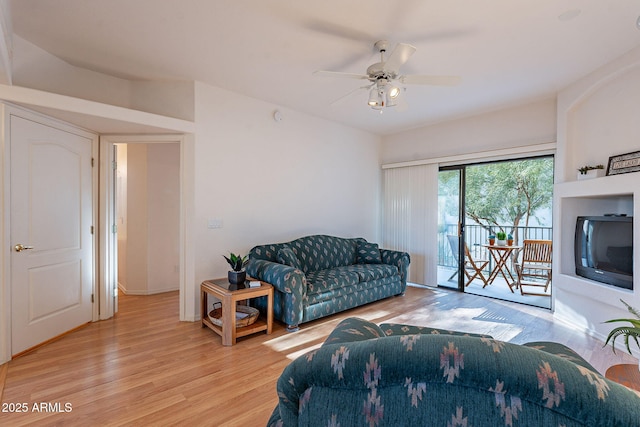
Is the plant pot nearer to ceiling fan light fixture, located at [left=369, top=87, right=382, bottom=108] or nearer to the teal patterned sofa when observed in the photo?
the teal patterned sofa

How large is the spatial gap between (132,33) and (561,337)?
4.81 m

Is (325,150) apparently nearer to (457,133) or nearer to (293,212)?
(293,212)

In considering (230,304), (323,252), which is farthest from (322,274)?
(230,304)

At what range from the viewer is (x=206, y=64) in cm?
297

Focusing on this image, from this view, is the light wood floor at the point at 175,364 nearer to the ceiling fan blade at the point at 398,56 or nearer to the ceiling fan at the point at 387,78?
the ceiling fan at the point at 387,78

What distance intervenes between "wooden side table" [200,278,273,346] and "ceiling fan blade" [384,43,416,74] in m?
2.30

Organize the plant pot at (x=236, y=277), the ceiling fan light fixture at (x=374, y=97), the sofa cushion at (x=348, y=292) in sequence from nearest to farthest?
the ceiling fan light fixture at (x=374, y=97) → the plant pot at (x=236, y=277) → the sofa cushion at (x=348, y=292)

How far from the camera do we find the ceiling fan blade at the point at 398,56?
2.15 metres

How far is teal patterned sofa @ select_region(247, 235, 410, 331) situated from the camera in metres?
3.12

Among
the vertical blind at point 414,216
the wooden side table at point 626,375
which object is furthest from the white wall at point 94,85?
the wooden side table at point 626,375

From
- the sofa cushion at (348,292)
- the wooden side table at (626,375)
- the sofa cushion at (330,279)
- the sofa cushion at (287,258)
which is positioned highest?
the sofa cushion at (287,258)

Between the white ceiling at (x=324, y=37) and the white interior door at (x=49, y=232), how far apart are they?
0.88m

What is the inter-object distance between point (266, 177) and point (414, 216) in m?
2.64

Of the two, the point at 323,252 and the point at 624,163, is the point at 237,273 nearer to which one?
the point at 323,252
